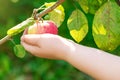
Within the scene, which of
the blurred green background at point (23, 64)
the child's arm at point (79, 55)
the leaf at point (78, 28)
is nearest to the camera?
the child's arm at point (79, 55)

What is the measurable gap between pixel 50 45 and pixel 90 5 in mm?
170

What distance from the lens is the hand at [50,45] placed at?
966 mm

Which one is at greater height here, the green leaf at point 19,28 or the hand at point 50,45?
the green leaf at point 19,28

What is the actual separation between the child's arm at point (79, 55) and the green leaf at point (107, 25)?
0.19 ft

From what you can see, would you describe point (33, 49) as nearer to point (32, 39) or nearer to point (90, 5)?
point (32, 39)

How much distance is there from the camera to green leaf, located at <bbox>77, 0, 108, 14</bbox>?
1067mm

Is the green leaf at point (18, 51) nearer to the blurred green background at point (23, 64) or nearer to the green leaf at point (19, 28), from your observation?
the green leaf at point (19, 28)

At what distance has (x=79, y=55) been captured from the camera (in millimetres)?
958

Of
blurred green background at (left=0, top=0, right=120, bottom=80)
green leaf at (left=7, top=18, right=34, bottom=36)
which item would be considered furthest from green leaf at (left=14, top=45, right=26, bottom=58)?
blurred green background at (left=0, top=0, right=120, bottom=80)

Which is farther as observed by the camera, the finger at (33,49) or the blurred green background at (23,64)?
the blurred green background at (23,64)

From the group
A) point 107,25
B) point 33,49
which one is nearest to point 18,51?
point 33,49

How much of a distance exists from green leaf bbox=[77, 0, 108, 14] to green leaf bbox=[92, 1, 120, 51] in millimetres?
45

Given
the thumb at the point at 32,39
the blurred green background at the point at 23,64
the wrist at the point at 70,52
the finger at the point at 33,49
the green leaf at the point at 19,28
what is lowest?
the blurred green background at the point at 23,64

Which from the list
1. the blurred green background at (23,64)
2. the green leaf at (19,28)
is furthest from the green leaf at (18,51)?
the blurred green background at (23,64)
